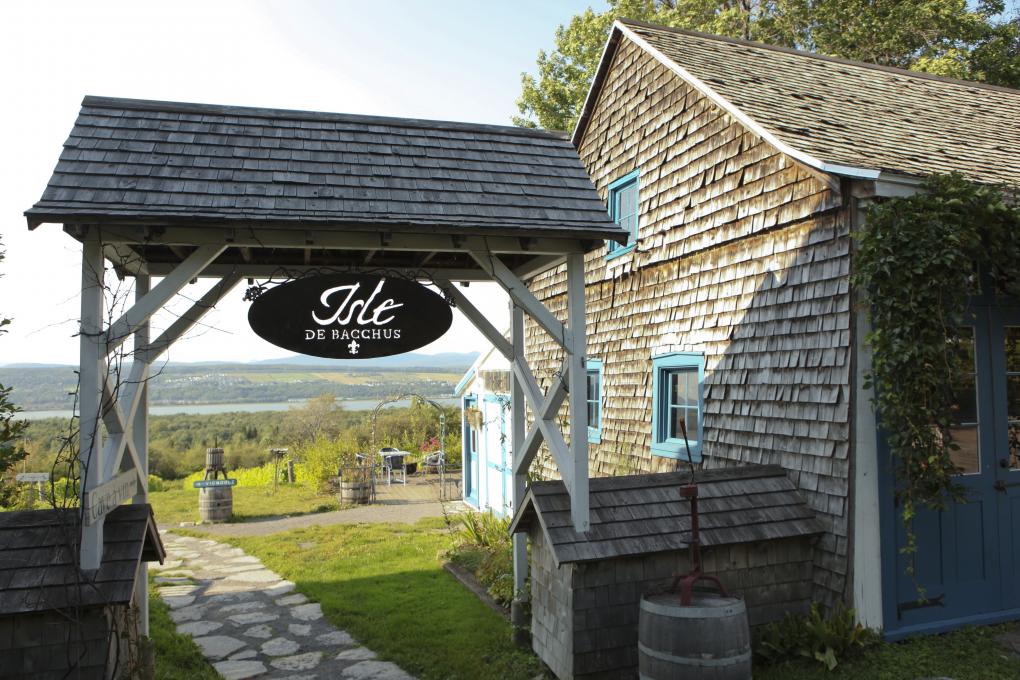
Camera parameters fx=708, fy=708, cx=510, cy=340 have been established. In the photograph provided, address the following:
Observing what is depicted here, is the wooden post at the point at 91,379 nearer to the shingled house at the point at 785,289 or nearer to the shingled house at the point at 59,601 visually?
the shingled house at the point at 59,601

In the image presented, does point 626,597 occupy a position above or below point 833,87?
below

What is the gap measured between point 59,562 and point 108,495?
44 centimetres

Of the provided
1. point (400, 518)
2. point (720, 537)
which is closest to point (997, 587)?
point (720, 537)

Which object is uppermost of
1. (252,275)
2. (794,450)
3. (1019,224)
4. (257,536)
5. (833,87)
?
(833,87)

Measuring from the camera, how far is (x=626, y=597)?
4789 mm

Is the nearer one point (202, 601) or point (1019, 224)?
point (1019, 224)

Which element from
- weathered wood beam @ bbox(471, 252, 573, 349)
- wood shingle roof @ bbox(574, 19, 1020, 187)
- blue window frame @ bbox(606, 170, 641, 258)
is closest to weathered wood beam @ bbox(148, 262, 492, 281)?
weathered wood beam @ bbox(471, 252, 573, 349)

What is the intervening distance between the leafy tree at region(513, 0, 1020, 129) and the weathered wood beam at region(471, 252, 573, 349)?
12.9m

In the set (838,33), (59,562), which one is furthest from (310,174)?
(838,33)

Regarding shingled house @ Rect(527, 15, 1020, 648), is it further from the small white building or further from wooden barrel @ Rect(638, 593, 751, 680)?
the small white building

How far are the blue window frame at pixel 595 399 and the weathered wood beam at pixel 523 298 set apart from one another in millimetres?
4276

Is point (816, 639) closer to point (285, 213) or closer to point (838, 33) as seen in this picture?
point (285, 213)

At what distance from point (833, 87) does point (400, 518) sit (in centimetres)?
895

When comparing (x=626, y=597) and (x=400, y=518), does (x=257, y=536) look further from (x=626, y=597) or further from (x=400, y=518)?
(x=626, y=597)
